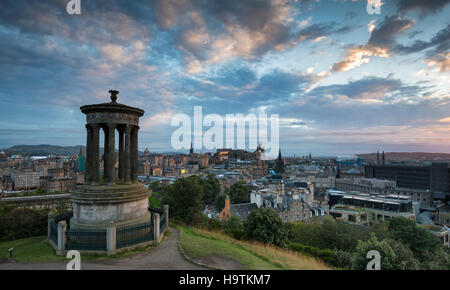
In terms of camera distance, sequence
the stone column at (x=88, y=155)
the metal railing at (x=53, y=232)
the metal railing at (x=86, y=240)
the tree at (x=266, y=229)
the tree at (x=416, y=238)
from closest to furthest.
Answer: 1. the metal railing at (x=86, y=240)
2. the metal railing at (x=53, y=232)
3. the stone column at (x=88, y=155)
4. the tree at (x=266, y=229)
5. the tree at (x=416, y=238)

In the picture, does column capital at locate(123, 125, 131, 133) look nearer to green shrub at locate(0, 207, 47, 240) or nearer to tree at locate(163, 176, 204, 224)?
green shrub at locate(0, 207, 47, 240)

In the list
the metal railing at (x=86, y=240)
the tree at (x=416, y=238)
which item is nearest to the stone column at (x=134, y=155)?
the metal railing at (x=86, y=240)

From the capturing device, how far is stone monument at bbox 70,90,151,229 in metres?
13.9

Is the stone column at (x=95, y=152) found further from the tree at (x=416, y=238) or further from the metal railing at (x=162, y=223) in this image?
the tree at (x=416, y=238)

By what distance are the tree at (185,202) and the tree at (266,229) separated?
6.54 metres

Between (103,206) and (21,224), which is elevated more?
(103,206)

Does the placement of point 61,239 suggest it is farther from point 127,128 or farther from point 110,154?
point 127,128

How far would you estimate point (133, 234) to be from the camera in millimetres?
13672

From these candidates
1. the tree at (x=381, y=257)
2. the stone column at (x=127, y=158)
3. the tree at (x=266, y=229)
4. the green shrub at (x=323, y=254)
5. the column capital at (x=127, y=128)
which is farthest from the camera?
the tree at (x=266, y=229)

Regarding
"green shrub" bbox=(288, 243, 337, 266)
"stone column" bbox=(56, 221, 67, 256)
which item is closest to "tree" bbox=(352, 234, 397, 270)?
"green shrub" bbox=(288, 243, 337, 266)

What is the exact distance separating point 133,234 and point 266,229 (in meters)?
13.2

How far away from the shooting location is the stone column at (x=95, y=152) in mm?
15320

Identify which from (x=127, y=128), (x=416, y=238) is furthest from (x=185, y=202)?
(x=416, y=238)
